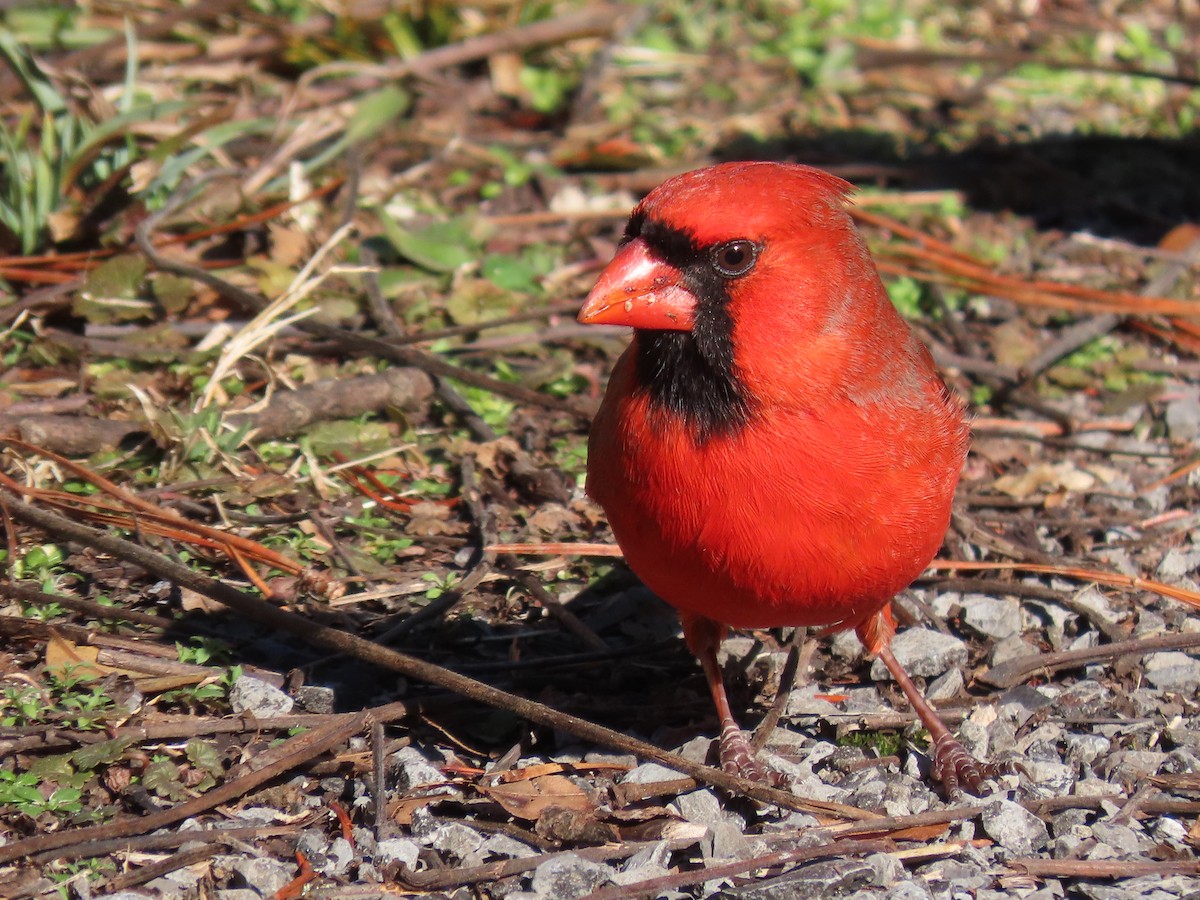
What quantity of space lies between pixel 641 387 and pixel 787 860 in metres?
1.04

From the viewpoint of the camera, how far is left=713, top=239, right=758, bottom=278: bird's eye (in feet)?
9.81

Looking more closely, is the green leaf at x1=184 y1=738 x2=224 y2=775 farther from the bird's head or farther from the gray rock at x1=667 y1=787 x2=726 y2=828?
the bird's head

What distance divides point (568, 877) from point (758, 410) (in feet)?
3.40

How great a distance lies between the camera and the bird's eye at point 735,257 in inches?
Answer: 118

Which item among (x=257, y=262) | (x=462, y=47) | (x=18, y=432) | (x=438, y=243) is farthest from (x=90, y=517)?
(x=462, y=47)

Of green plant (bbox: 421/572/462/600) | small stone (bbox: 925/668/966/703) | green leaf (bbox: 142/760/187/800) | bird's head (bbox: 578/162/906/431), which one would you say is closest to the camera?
bird's head (bbox: 578/162/906/431)

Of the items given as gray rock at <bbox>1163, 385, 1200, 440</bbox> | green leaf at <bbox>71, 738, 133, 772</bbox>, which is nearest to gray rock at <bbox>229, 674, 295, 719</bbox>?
green leaf at <bbox>71, 738, 133, 772</bbox>

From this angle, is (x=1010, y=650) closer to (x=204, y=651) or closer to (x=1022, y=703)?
(x=1022, y=703)

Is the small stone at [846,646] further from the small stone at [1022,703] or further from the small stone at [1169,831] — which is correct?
the small stone at [1169,831]

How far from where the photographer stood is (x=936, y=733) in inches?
138

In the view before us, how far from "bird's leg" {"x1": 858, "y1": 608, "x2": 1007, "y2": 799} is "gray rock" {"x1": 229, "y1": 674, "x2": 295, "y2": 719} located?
1433mm

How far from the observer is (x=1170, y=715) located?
11.8 ft

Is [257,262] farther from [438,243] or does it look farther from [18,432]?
[18,432]

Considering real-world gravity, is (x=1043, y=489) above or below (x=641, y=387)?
below
